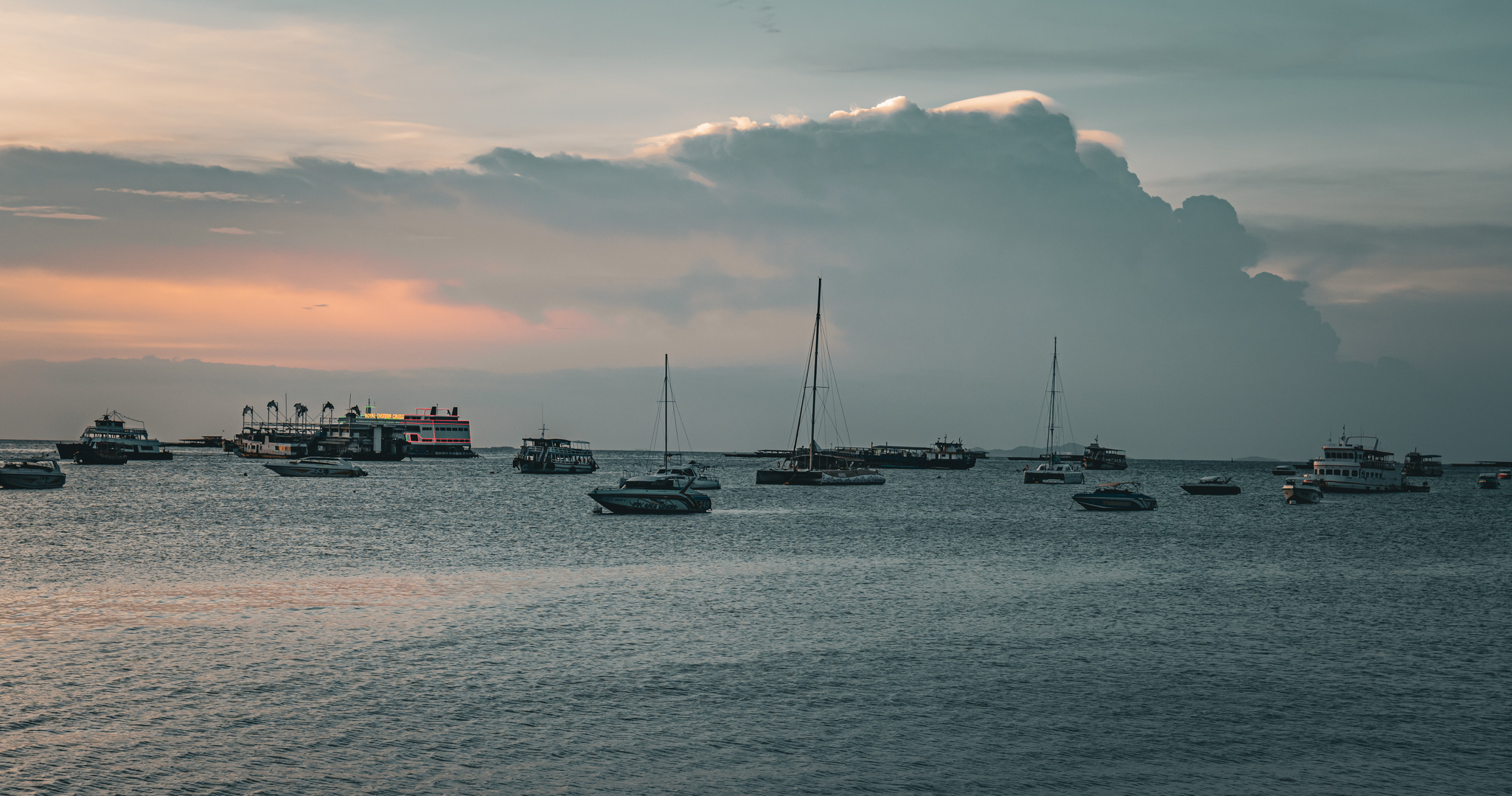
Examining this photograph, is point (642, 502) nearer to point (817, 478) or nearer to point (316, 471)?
point (817, 478)

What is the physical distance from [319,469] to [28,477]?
58.2 metres

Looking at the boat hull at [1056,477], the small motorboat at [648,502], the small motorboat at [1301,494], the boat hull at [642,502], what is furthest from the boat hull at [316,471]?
the small motorboat at [1301,494]

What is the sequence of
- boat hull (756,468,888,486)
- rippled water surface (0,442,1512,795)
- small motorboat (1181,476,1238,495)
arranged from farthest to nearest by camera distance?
boat hull (756,468,888,486), small motorboat (1181,476,1238,495), rippled water surface (0,442,1512,795)

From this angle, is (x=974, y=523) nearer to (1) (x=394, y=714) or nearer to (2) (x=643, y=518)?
(2) (x=643, y=518)

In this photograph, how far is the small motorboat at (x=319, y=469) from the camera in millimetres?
180750

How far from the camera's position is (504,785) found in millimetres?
18891

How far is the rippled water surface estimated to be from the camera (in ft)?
66.1

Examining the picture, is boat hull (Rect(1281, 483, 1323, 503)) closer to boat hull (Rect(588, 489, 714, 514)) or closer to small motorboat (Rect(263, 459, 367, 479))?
boat hull (Rect(588, 489, 714, 514))

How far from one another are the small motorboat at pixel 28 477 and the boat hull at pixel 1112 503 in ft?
393

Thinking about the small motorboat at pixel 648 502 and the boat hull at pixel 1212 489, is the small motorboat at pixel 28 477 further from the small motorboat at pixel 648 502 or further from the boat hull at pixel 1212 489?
the boat hull at pixel 1212 489

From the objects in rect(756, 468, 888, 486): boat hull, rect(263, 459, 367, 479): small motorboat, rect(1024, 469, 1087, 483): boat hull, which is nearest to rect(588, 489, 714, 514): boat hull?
rect(756, 468, 888, 486): boat hull

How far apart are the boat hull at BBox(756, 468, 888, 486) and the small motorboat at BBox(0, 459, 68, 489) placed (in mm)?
90600

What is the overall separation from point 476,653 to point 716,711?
32.8 feet

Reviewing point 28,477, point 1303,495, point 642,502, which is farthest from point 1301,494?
point 28,477
